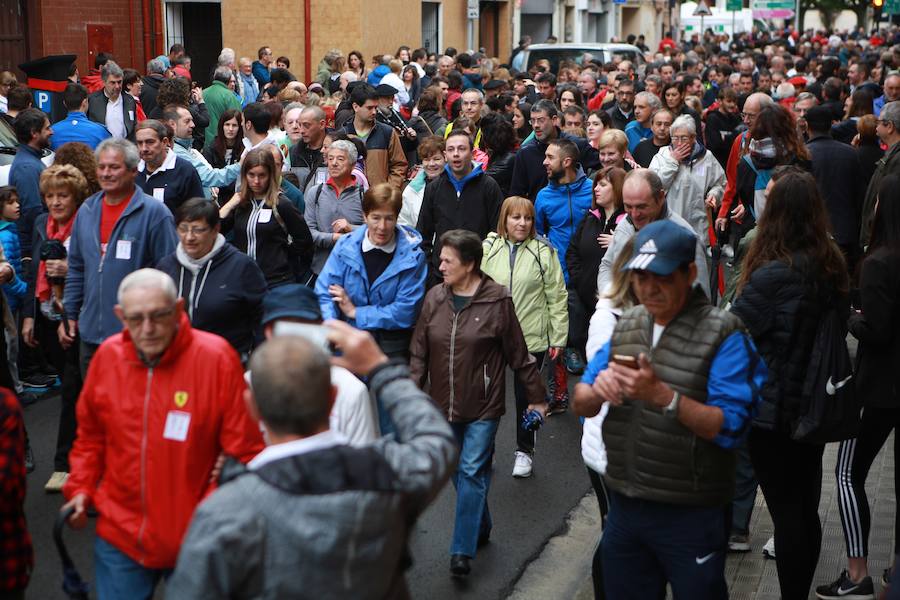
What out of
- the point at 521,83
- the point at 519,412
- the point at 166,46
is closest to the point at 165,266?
the point at 519,412

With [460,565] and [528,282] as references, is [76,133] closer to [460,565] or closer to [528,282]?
[528,282]

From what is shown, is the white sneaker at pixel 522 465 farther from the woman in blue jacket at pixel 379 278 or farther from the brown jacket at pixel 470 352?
the brown jacket at pixel 470 352

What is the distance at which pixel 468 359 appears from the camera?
6270mm

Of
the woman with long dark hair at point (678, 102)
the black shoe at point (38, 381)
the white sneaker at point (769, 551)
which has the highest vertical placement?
the woman with long dark hair at point (678, 102)

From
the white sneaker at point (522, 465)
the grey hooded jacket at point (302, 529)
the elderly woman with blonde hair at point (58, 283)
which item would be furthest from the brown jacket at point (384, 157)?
the grey hooded jacket at point (302, 529)

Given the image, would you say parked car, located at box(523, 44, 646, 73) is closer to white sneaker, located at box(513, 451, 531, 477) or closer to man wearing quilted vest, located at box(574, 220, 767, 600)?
white sneaker, located at box(513, 451, 531, 477)

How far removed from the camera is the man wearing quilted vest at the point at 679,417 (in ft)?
13.6

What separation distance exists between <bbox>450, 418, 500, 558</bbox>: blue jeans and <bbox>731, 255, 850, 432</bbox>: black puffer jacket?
1.55 m

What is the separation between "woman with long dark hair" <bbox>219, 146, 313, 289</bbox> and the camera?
316 inches

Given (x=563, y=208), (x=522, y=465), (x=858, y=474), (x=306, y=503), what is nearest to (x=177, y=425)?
(x=306, y=503)

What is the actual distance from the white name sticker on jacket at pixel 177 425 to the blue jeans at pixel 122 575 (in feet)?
A: 1.63

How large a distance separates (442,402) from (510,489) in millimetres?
1551

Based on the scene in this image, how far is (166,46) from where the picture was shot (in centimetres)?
2505

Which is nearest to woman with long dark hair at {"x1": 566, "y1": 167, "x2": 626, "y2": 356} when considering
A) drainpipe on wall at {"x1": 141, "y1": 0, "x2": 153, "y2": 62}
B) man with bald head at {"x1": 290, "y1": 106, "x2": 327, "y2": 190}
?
man with bald head at {"x1": 290, "y1": 106, "x2": 327, "y2": 190}
